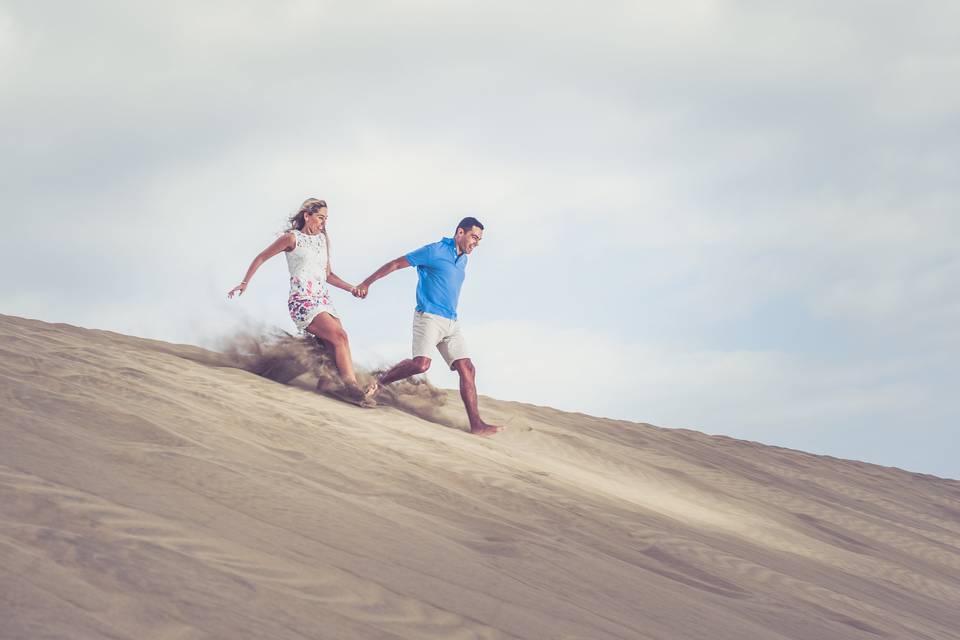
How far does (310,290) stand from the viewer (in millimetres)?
7438

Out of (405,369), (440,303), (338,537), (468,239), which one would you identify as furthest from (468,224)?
(338,537)

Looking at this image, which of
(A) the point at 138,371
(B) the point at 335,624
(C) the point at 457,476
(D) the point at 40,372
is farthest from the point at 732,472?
(B) the point at 335,624

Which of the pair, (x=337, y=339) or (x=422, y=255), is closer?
(x=337, y=339)

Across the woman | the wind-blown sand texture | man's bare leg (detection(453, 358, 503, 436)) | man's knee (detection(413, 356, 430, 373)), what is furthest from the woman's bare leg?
man's bare leg (detection(453, 358, 503, 436))

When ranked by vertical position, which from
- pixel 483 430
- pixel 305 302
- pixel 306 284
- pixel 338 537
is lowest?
pixel 338 537

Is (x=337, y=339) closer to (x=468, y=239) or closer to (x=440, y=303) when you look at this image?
(x=440, y=303)

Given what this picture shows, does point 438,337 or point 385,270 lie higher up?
Answer: point 385,270

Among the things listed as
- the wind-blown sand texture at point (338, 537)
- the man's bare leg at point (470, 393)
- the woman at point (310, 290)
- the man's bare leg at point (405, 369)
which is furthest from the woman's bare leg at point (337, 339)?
the man's bare leg at point (470, 393)

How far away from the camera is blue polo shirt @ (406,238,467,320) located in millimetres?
8141

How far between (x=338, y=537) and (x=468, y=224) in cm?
521

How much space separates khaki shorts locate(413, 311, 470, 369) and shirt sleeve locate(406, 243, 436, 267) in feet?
1.59

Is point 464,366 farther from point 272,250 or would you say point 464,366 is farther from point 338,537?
point 338,537

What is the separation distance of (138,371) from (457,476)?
2428mm

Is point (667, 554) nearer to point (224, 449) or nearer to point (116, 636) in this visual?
point (224, 449)
